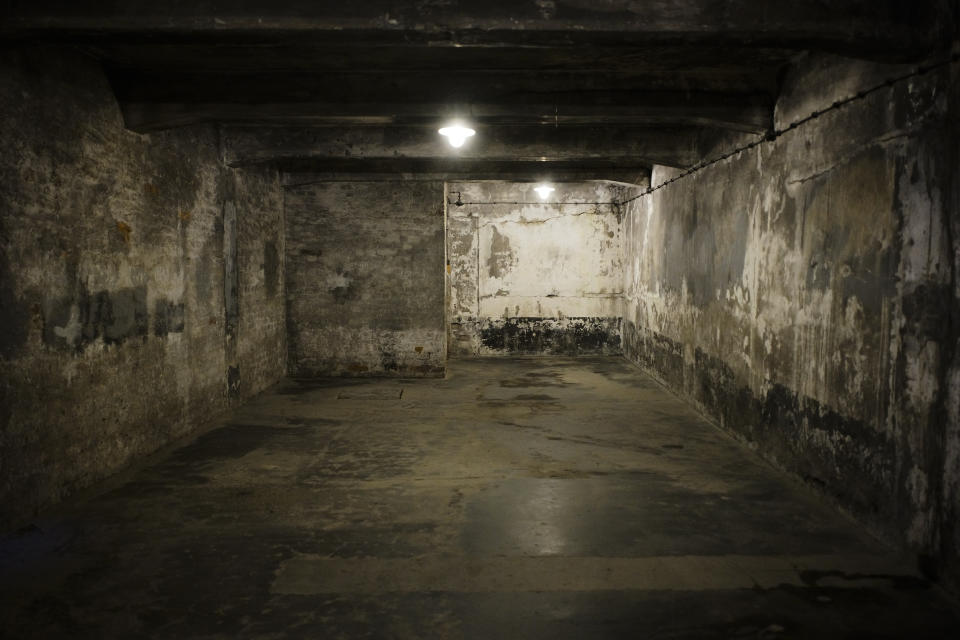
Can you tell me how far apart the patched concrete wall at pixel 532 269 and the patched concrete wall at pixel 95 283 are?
4.97 metres

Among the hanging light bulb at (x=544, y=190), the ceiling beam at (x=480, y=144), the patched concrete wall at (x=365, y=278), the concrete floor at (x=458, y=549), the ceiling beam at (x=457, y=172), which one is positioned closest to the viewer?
the concrete floor at (x=458, y=549)

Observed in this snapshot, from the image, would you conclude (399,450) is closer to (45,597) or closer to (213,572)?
(213,572)

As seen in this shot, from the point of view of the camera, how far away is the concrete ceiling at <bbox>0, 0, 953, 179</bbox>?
3277mm

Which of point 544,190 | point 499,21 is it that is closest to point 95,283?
point 499,21

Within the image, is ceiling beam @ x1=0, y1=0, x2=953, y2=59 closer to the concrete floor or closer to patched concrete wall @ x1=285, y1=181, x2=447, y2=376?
the concrete floor

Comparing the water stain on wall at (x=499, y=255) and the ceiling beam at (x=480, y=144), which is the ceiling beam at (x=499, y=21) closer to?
the ceiling beam at (x=480, y=144)

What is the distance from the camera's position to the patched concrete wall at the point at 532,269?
11.5 metres

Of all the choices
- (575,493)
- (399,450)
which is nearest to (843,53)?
(575,493)

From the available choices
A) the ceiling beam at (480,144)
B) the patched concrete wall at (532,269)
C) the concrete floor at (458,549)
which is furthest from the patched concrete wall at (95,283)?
the patched concrete wall at (532,269)

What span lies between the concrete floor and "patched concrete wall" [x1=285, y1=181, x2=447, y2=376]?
3.40 meters

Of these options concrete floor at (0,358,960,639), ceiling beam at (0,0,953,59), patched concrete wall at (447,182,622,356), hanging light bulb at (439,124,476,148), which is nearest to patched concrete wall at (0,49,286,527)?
concrete floor at (0,358,960,639)

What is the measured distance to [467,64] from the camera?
448cm

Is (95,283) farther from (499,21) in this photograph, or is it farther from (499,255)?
(499,255)

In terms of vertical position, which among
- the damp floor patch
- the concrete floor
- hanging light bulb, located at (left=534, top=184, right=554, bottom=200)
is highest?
hanging light bulb, located at (left=534, top=184, right=554, bottom=200)
